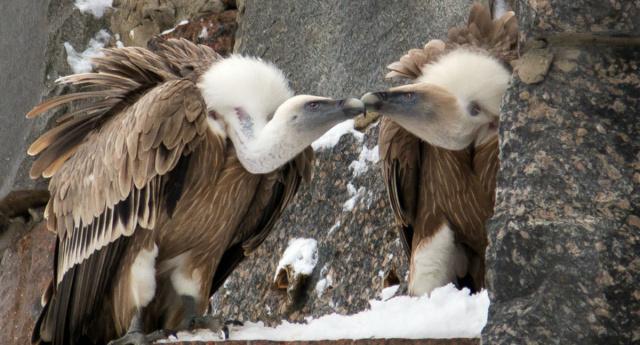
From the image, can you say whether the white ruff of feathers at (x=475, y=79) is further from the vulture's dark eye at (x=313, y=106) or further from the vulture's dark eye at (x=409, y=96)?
the vulture's dark eye at (x=313, y=106)

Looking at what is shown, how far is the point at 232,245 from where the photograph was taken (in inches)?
225

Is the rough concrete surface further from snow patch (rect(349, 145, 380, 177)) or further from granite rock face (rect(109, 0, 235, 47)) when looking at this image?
snow patch (rect(349, 145, 380, 177))

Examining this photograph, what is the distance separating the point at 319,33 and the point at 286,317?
60.6 inches

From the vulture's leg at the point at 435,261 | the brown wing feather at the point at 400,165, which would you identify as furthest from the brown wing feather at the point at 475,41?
the vulture's leg at the point at 435,261

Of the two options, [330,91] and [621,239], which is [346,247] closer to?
[330,91]

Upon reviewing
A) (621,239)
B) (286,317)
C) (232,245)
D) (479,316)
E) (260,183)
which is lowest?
(286,317)

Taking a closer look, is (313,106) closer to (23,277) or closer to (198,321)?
(198,321)

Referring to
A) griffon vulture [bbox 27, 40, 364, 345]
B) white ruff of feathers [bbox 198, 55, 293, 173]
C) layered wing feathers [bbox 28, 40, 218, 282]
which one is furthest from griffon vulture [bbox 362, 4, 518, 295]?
layered wing feathers [bbox 28, 40, 218, 282]

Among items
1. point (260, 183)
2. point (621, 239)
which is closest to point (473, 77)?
point (260, 183)

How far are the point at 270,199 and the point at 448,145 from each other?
875 millimetres

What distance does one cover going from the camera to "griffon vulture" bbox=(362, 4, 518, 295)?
16.4 ft

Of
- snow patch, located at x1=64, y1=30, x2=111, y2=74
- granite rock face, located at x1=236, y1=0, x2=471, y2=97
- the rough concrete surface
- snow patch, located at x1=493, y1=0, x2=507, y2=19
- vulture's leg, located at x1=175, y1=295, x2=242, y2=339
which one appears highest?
snow patch, located at x1=493, y1=0, x2=507, y2=19

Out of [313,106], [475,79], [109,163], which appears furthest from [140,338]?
[475,79]

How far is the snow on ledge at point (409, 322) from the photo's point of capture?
3996mm
